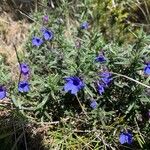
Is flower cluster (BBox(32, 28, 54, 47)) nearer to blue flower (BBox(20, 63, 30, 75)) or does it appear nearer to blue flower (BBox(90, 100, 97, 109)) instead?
blue flower (BBox(20, 63, 30, 75))

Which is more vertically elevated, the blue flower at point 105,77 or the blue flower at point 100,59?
the blue flower at point 100,59

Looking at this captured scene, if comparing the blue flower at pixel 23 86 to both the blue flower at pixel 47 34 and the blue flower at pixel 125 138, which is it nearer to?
the blue flower at pixel 47 34

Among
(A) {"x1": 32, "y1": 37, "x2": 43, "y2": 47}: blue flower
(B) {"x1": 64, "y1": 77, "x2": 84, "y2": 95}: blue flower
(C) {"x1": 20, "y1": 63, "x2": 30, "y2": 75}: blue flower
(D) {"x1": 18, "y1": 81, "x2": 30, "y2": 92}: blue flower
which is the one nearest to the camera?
(B) {"x1": 64, "y1": 77, "x2": 84, "y2": 95}: blue flower

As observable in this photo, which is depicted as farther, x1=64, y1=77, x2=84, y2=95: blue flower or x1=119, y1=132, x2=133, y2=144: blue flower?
x1=119, y1=132, x2=133, y2=144: blue flower

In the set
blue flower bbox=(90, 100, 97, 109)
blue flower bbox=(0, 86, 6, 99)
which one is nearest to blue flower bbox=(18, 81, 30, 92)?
blue flower bbox=(0, 86, 6, 99)

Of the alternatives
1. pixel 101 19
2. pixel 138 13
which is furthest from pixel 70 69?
pixel 138 13

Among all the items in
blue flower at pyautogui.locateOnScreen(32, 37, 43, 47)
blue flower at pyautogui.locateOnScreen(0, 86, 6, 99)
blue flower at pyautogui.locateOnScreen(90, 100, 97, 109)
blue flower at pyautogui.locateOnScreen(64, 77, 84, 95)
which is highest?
blue flower at pyautogui.locateOnScreen(32, 37, 43, 47)

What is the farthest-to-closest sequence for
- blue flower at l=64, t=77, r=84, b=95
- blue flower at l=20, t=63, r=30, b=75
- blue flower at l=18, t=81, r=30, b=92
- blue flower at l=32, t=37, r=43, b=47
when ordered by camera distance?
blue flower at l=32, t=37, r=43, b=47 → blue flower at l=20, t=63, r=30, b=75 → blue flower at l=18, t=81, r=30, b=92 → blue flower at l=64, t=77, r=84, b=95

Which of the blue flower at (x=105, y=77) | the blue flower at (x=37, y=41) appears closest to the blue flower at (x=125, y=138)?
the blue flower at (x=105, y=77)
